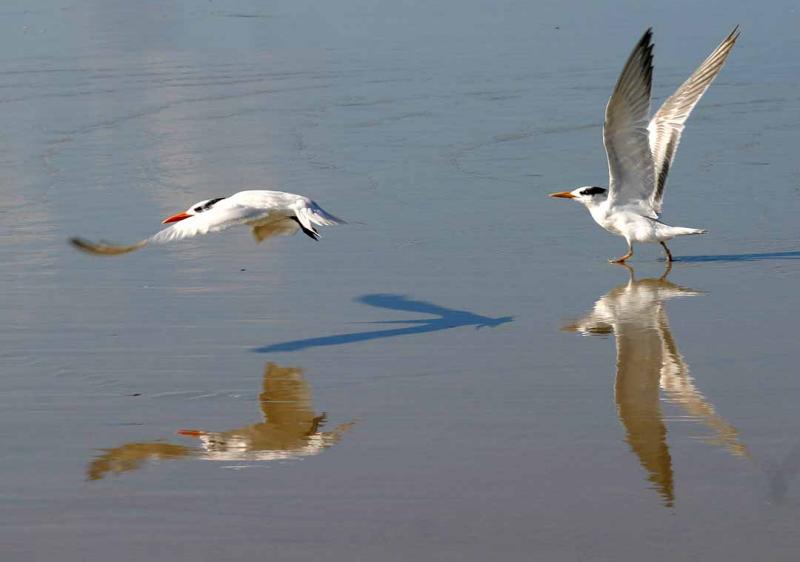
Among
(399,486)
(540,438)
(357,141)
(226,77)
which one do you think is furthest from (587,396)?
(226,77)

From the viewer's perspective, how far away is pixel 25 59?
17.9 m

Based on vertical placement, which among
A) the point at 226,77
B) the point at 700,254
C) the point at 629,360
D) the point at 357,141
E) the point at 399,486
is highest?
the point at 226,77

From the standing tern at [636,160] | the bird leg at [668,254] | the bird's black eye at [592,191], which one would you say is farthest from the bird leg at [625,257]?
the bird's black eye at [592,191]

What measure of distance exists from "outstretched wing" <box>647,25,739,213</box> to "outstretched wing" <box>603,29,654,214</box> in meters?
0.28

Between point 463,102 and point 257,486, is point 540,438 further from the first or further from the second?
point 463,102

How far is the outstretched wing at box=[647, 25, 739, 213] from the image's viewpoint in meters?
10.2

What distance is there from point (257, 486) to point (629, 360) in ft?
8.00

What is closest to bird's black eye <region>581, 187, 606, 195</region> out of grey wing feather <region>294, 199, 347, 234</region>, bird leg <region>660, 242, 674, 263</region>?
bird leg <region>660, 242, 674, 263</region>

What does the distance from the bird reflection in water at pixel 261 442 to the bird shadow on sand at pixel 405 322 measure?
81 cm

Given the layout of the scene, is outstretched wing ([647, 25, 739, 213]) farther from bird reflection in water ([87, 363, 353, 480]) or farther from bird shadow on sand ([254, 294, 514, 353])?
bird reflection in water ([87, 363, 353, 480])

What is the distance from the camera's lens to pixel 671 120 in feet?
34.6

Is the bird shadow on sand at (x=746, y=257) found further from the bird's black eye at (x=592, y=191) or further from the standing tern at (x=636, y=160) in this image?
the bird's black eye at (x=592, y=191)

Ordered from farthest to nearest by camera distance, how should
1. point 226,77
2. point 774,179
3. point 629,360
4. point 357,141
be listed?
point 226,77, point 357,141, point 774,179, point 629,360

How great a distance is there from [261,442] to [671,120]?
515 centimetres
